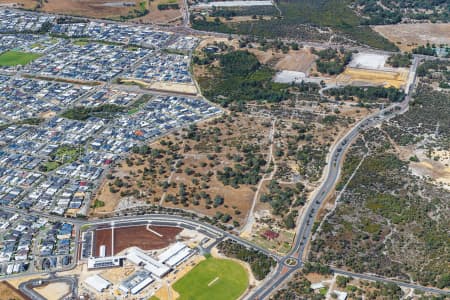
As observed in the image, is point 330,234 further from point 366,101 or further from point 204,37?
point 204,37

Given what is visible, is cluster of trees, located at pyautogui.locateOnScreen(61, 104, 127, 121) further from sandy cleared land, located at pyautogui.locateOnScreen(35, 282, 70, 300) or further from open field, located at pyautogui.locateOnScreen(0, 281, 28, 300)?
sandy cleared land, located at pyautogui.locateOnScreen(35, 282, 70, 300)

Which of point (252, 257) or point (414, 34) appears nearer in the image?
Answer: point (252, 257)

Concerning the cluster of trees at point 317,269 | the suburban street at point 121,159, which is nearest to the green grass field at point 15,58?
the suburban street at point 121,159

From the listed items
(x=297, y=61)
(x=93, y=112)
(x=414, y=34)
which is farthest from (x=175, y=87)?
(x=414, y=34)

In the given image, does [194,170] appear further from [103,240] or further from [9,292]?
[9,292]

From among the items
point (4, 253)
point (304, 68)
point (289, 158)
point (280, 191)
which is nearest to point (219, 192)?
point (280, 191)

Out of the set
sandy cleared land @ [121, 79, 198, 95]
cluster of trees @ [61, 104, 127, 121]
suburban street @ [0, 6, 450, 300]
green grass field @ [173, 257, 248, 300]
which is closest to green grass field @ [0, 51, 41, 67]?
suburban street @ [0, 6, 450, 300]
